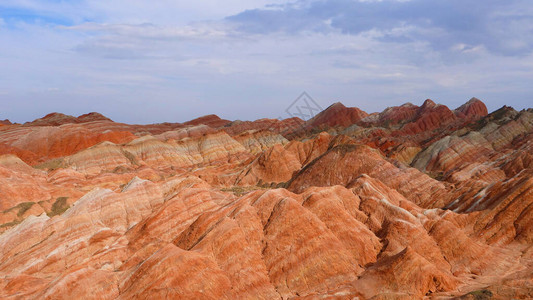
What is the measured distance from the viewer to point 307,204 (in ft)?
129

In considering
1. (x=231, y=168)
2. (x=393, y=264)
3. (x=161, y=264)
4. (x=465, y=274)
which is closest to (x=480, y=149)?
(x=231, y=168)

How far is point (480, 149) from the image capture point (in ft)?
355

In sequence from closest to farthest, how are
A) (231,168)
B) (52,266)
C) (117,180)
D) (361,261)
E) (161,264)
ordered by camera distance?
(161,264) < (361,261) < (52,266) < (117,180) < (231,168)

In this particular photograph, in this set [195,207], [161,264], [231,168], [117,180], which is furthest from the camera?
[231,168]

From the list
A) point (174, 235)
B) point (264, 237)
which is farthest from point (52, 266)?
point (264, 237)

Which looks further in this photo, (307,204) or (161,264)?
(307,204)

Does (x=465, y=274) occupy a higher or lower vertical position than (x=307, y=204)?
lower

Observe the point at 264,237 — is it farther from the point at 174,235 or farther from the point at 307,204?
the point at 174,235

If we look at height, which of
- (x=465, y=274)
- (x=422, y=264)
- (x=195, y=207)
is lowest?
(x=465, y=274)

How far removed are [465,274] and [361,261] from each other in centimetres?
887

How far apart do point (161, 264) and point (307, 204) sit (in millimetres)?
14782

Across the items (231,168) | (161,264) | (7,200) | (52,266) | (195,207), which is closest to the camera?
(161,264)

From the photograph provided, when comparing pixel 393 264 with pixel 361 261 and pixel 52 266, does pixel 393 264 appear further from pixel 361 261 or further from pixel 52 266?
pixel 52 266

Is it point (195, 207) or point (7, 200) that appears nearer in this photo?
point (195, 207)
